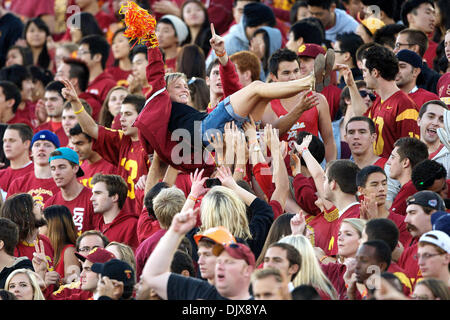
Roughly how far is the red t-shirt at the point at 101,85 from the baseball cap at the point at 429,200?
20.2 ft

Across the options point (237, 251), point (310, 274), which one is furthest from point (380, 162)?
point (237, 251)

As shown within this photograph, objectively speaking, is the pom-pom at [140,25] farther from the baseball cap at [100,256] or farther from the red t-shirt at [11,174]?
the red t-shirt at [11,174]

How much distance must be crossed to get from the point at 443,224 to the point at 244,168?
221 centimetres

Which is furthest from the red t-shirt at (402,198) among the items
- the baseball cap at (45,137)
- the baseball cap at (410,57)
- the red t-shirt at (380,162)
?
the baseball cap at (45,137)

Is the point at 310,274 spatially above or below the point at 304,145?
below

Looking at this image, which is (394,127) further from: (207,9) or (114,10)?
(114,10)

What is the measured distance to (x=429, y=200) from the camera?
22.1ft

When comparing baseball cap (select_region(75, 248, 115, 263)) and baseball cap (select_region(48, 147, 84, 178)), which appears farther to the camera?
baseball cap (select_region(48, 147, 84, 178))

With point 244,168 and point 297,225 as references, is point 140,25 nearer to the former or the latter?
point 244,168

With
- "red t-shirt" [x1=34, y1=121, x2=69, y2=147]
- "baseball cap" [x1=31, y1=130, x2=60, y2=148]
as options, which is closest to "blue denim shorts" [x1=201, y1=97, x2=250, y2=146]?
"baseball cap" [x1=31, y1=130, x2=60, y2=148]

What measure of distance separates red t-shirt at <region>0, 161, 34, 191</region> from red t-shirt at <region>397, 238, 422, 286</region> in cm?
516

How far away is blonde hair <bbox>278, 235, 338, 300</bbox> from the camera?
19.7 feet

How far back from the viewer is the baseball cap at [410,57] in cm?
936

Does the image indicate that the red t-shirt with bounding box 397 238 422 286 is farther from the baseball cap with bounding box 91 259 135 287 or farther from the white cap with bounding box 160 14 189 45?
the white cap with bounding box 160 14 189 45
